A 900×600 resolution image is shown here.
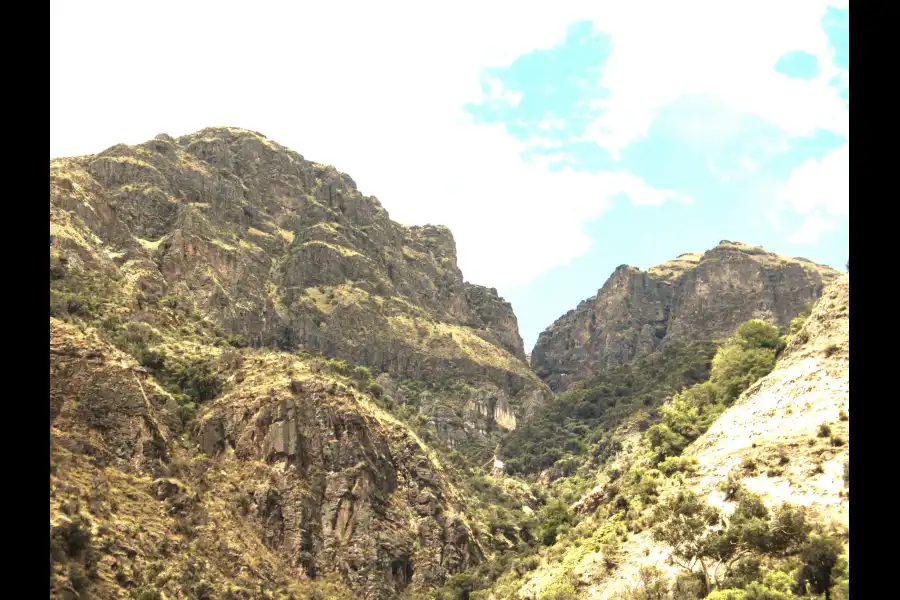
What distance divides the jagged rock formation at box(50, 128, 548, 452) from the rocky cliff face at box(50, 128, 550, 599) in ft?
1.97

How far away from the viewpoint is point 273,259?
540 ft

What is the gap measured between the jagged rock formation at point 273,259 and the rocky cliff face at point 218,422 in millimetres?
600

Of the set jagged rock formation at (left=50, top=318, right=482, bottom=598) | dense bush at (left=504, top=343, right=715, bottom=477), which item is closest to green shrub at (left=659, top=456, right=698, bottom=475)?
jagged rock formation at (left=50, top=318, right=482, bottom=598)

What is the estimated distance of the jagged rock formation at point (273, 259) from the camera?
403 feet

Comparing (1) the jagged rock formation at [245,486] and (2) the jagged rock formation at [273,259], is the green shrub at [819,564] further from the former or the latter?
(2) the jagged rock formation at [273,259]

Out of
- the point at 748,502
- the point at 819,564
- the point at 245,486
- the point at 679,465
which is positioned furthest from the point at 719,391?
the point at 245,486

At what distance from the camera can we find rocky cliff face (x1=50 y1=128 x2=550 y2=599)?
55.2 m

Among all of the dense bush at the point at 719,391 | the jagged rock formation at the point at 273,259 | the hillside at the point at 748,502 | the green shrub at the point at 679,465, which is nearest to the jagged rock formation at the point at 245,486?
the hillside at the point at 748,502

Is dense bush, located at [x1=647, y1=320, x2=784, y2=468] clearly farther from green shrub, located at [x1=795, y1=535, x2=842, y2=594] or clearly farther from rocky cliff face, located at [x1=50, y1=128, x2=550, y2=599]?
rocky cliff face, located at [x1=50, y1=128, x2=550, y2=599]

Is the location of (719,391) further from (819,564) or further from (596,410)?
(596,410)

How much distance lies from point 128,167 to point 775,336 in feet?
416

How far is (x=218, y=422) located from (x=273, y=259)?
91.3 meters
